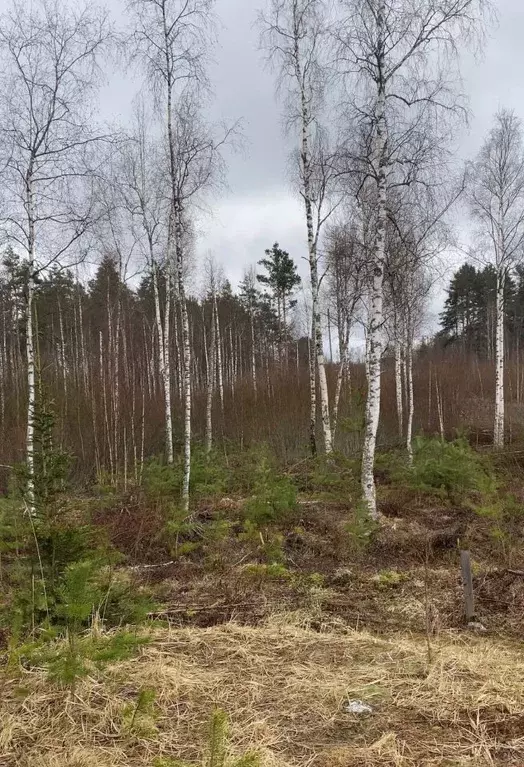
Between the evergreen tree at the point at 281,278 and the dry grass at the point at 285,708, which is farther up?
the evergreen tree at the point at 281,278

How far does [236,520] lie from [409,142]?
7.80 metres

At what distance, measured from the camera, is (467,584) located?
520cm

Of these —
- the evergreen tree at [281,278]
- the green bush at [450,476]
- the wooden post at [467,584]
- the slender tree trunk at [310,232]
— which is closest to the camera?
the wooden post at [467,584]

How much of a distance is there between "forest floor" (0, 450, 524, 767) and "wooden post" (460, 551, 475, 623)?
0.46 ft

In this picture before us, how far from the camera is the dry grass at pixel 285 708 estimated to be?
2750 millimetres

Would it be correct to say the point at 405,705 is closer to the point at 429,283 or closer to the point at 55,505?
the point at 55,505

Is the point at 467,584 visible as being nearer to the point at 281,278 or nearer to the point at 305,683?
the point at 305,683

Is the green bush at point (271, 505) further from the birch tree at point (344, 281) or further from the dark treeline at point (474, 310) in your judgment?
the dark treeline at point (474, 310)

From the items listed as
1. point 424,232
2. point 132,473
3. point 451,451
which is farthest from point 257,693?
point 424,232

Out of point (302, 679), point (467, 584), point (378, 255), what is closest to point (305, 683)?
point (302, 679)

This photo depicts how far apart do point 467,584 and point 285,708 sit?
8.90 ft

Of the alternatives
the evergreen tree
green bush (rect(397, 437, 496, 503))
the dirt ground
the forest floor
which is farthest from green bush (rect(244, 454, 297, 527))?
the evergreen tree

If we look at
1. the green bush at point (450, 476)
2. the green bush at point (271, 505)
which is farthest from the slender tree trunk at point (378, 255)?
the green bush at point (450, 476)

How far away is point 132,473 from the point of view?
1452cm
